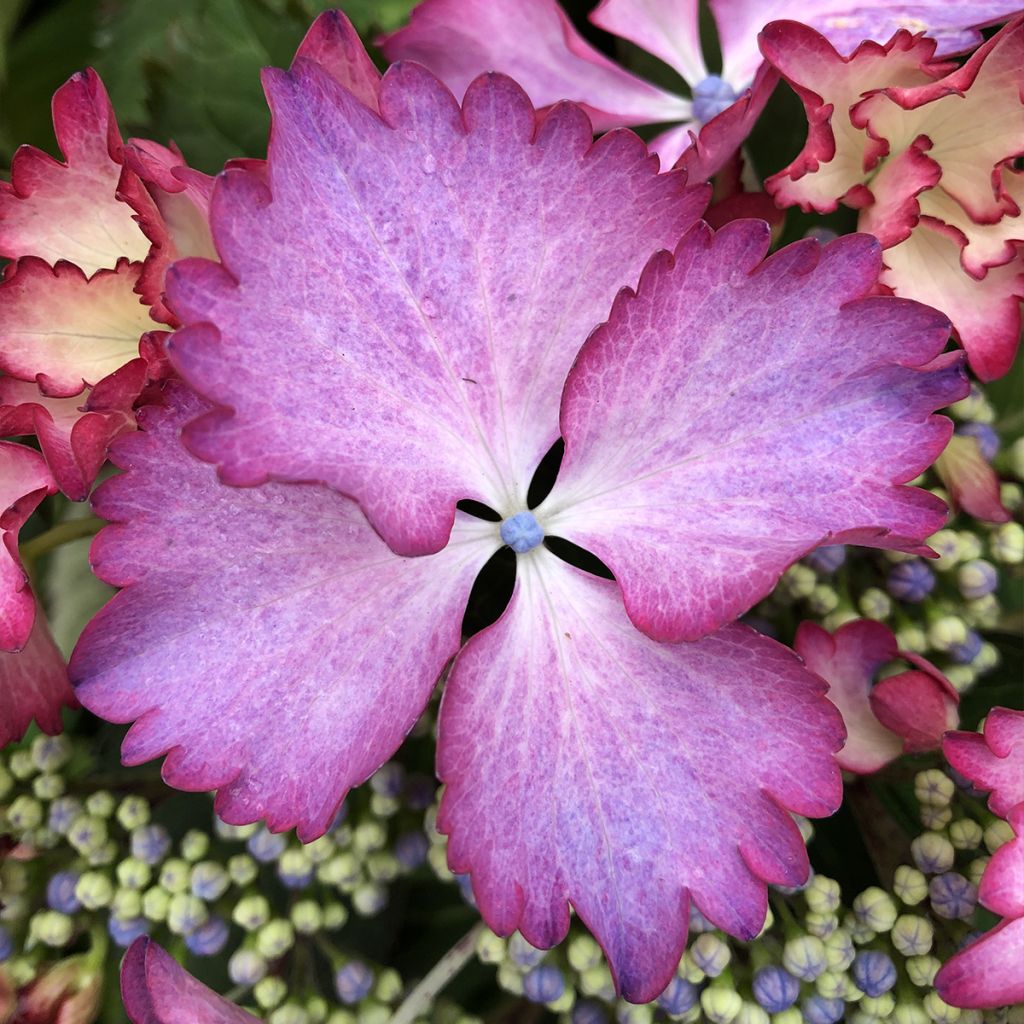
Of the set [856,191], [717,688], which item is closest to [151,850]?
[717,688]

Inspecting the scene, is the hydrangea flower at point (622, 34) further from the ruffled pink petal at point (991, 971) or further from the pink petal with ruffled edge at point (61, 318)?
the ruffled pink petal at point (991, 971)

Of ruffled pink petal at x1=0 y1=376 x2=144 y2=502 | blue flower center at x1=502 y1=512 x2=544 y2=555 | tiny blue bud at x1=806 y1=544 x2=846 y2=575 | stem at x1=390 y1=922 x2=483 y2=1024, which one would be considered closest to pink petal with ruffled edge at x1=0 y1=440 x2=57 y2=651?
ruffled pink petal at x1=0 y1=376 x2=144 y2=502

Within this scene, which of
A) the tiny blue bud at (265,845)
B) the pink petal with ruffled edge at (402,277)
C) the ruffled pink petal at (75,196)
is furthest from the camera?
the tiny blue bud at (265,845)

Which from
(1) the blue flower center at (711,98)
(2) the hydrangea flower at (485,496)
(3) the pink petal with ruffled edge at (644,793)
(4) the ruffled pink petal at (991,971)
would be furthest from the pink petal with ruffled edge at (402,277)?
(4) the ruffled pink petal at (991,971)

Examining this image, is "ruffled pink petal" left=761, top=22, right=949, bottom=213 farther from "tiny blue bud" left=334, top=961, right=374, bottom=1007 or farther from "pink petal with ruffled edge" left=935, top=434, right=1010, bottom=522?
"tiny blue bud" left=334, top=961, right=374, bottom=1007

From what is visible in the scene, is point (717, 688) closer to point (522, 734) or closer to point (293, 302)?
point (522, 734)

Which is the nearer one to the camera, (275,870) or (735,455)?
(735,455)

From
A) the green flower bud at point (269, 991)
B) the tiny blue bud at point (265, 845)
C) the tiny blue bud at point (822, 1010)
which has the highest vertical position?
the tiny blue bud at point (265, 845)
